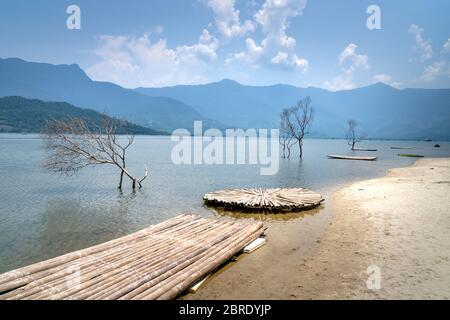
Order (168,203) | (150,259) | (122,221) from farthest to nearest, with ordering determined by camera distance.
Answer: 1. (168,203)
2. (122,221)
3. (150,259)

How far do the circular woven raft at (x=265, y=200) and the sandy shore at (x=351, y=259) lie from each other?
1.80m

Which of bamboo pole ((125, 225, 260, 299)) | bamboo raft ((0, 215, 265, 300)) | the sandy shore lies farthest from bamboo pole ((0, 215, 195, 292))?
the sandy shore

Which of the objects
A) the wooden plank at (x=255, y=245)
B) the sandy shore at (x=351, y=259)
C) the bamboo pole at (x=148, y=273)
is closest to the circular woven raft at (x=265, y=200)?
the sandy shore at (x=351, y=259)

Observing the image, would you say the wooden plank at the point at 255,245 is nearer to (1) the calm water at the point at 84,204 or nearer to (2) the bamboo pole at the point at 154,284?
(2) the bamboo pole at the point at 154,284

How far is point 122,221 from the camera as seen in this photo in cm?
1736

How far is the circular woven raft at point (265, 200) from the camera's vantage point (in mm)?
19250

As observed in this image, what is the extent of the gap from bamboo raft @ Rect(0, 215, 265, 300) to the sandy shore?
0.79 meters

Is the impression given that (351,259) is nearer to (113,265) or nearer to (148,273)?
(148,273)

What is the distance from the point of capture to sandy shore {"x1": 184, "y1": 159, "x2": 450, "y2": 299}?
8.69 metres

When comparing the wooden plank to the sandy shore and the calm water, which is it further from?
the calm water

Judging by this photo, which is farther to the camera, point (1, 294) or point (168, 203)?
point (168, 203)

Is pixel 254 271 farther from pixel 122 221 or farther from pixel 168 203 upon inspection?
pixel 168 203
